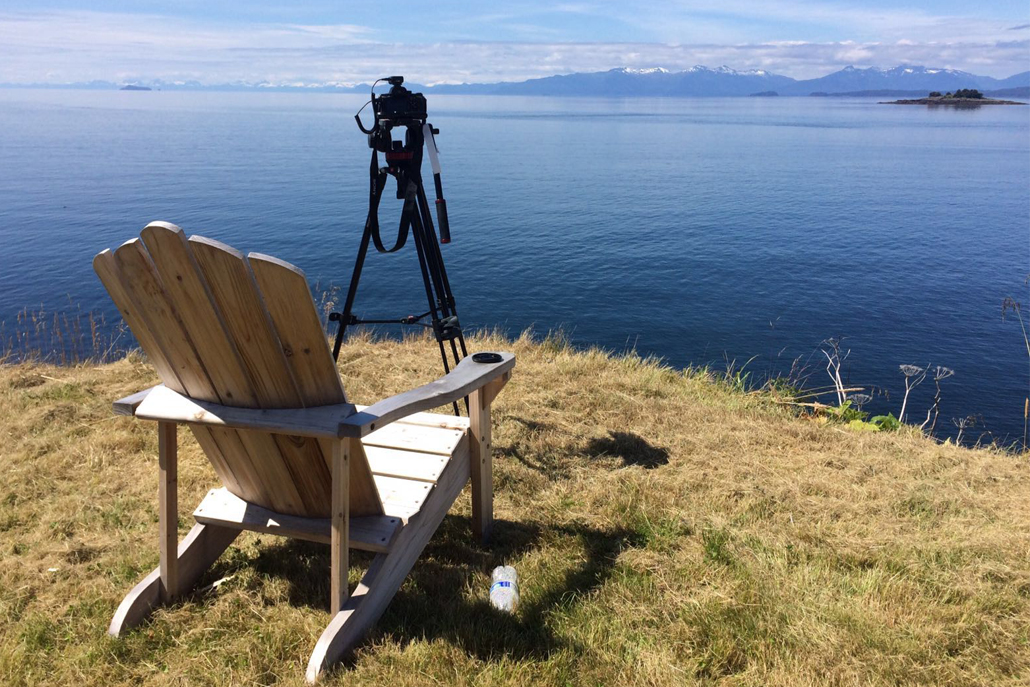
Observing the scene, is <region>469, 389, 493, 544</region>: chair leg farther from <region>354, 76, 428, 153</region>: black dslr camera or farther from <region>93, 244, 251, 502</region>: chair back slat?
<region>354, 76, 428, 153</region>: black dslr camera

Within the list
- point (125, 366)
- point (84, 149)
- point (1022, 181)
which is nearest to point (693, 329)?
point (125, 366)

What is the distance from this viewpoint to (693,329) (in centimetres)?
1411

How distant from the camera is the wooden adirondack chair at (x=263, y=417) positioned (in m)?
1.89

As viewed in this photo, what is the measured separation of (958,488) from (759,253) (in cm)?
1682

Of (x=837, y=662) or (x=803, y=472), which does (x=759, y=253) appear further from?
(x=837, y=662)

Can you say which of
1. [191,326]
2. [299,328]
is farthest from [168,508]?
[299,328]

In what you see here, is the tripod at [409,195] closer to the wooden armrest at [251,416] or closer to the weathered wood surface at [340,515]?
the wooden armrest at [251,416]

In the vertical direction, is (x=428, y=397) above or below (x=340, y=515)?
above

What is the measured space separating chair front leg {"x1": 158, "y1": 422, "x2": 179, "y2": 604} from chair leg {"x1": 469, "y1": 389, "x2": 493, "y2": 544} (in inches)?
44.8

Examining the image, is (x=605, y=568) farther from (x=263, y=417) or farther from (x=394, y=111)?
(x=394, y=111)

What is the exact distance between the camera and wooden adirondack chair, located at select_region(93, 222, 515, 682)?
1.89m

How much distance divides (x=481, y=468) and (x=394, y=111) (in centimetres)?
185

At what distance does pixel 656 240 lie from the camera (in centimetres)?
2100

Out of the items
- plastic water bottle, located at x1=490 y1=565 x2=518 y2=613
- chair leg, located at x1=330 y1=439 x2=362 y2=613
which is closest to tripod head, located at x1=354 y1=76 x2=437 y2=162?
chair leg, located at x1=330 y1=439 x2=362 y2=613
